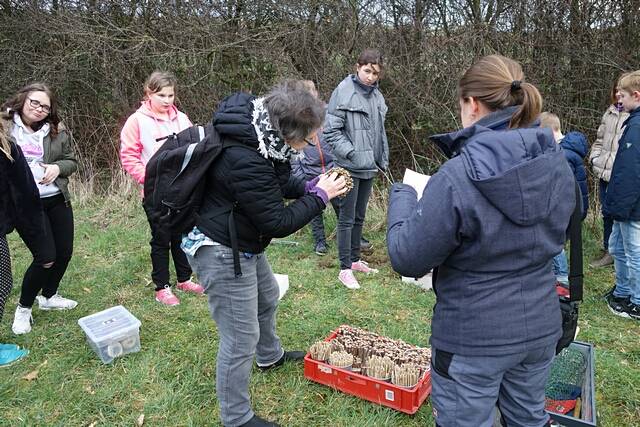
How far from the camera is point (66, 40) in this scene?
855 cm

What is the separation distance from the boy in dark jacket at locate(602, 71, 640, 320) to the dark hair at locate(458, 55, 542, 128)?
2.36 m

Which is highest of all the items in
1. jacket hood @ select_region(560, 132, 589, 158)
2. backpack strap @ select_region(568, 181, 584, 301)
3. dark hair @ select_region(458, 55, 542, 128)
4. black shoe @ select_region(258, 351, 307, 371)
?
dark hair @ select_region(458, 55, 542, 128)

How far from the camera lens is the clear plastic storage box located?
10.9 feet

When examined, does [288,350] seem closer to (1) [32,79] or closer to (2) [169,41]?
(2) [169,41]

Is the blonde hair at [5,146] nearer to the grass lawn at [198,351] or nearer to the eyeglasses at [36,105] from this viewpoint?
the eyeglasses at [36,105]

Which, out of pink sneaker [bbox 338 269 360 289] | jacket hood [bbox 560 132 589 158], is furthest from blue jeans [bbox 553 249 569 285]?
pink sneaker [bbox 338 269 360 289]

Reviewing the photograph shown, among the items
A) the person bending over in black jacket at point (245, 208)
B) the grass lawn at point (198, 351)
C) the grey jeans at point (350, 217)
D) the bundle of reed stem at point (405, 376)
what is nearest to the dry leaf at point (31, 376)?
the grass lawn at point (198, 351)

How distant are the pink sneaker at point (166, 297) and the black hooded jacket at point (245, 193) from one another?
6.77ft

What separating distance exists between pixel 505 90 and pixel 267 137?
3.13 ft

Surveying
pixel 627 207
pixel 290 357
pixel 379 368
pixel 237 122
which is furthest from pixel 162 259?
pixel 627 207

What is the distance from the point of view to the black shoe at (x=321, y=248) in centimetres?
534

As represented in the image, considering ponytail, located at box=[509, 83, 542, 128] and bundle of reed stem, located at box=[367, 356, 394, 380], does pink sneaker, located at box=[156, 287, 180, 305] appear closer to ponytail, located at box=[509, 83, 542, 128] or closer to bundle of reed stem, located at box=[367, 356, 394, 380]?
bundle of reed stem, located at box=[367, 356, 394, 380]

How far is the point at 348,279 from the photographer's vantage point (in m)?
4.48

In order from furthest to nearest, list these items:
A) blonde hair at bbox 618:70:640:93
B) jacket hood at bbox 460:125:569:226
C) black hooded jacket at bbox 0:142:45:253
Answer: blonde hair at bbox 618:70:640:93 → black hooded jacket at bbox 0:142:45:253 → jacket hood at bbox 460:125:569:226
